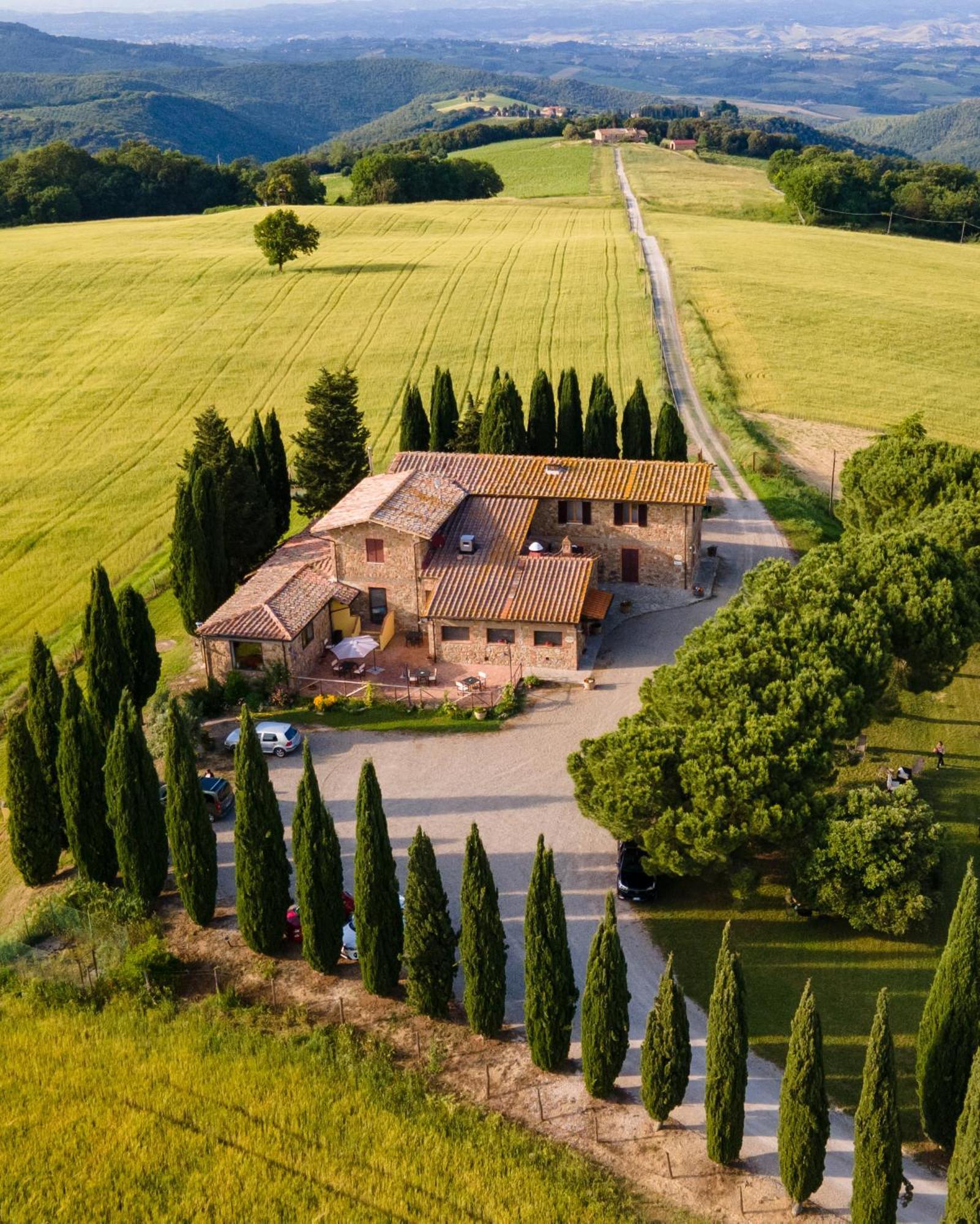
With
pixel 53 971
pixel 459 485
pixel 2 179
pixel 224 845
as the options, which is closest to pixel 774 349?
pixel 459 485

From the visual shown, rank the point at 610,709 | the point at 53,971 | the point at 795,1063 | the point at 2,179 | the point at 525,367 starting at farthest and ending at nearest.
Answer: the point at 2,179 < the point at 525,367 < the point at 610,709 < the point at 53,971 < the point at 795,1063

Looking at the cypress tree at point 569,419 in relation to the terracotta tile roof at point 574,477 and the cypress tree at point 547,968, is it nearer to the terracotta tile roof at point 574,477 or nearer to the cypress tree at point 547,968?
the terracotta tile roof at point 574,477

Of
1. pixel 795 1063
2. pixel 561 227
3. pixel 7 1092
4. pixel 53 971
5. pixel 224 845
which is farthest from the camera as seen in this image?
pixel 561 227

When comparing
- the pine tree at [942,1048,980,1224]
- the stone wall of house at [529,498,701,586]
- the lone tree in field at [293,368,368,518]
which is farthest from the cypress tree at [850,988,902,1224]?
the lone tree in field at [293,368,368,518]

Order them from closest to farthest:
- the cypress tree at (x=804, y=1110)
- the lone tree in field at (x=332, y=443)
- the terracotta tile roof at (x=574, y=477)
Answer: the cypress tree at (x=804, y=1110), the terracotta tile roof at (x=574, y=477), the lone tree in field at (x=332, y=443)

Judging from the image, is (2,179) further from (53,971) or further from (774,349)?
(53,971)

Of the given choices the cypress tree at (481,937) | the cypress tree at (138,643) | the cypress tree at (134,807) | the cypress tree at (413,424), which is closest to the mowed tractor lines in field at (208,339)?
the cypress tree at (138,643)
